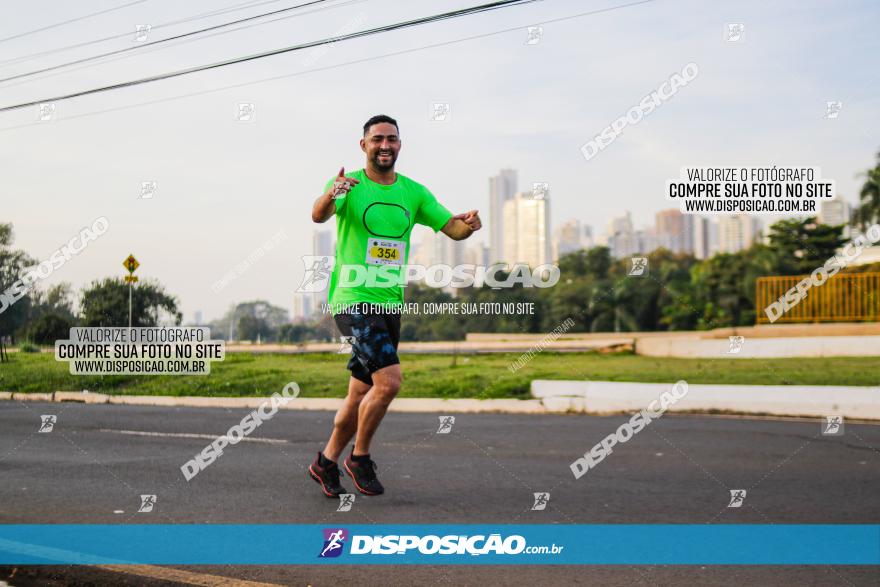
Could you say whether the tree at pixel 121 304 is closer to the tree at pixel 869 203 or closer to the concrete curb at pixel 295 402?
the concrete curb at pixel 295 402

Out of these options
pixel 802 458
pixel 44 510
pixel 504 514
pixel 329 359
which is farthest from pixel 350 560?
pixel 329 359

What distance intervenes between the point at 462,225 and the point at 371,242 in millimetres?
545

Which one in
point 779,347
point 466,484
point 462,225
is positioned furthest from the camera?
point 779,347

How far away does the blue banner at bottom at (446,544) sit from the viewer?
13.1ft

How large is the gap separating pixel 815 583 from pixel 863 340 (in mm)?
16552

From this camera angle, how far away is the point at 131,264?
41.5 feet

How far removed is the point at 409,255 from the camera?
4.36m

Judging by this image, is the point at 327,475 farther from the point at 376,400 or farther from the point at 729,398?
the point at 729,398

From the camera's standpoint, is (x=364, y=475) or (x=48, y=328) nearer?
(x=364, y=475)

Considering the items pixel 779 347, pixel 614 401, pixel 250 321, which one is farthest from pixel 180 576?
pixel 779 347

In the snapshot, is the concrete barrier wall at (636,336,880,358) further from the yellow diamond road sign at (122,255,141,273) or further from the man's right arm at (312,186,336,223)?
the man's right arm at (312,186,336,223)

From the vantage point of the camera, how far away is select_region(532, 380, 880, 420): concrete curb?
33.8 feet

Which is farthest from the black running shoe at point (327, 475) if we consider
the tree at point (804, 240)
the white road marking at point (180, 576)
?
the tree at point (804, 240)

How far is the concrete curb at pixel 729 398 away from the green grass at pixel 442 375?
108 centimetres
